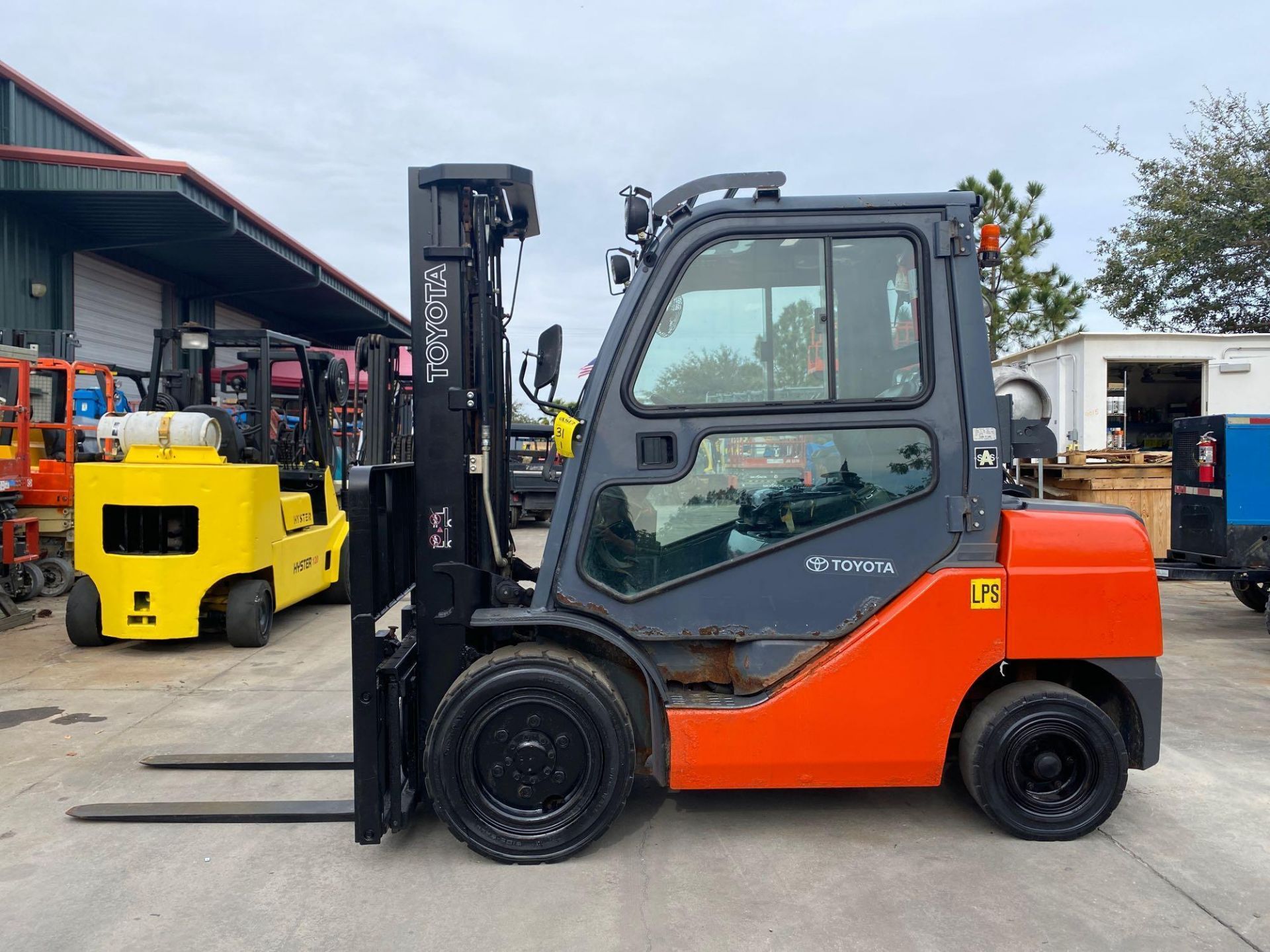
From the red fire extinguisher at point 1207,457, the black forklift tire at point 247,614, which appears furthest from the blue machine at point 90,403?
the red fire extinguisher at point 1207,457

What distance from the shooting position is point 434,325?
11.6ft

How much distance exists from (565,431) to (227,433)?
5.17 meters

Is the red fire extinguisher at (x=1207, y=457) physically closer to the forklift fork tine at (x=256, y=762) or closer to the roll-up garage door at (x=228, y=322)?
the forklift fork tine at (x=256, y=762)

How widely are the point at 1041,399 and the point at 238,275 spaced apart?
18028 mm

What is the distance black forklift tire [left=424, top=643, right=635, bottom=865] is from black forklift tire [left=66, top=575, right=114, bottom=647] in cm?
511

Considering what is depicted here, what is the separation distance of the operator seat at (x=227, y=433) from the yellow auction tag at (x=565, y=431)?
198 inches

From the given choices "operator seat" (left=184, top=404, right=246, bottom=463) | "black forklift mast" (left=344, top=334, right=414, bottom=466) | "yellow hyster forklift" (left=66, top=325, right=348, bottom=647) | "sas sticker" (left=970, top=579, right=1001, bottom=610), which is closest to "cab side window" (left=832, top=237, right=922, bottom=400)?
"sas sticker" (left=970, top=579, right=1001, bottom=610)

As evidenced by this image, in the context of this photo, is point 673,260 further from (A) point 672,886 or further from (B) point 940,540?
(A) point 672,886

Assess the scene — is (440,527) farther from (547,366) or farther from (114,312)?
(114,312)

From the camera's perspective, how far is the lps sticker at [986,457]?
3387 millimetres

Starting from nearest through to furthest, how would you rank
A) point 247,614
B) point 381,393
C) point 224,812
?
point 224,812 → point 381,393 → point 247,614

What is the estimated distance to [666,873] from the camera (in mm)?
3273

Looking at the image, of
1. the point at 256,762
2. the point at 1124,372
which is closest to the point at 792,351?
the point at 256,762

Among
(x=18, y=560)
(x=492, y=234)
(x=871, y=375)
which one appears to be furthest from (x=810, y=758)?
(x=18, y=560)
